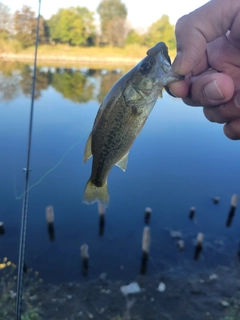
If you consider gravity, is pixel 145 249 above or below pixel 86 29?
below

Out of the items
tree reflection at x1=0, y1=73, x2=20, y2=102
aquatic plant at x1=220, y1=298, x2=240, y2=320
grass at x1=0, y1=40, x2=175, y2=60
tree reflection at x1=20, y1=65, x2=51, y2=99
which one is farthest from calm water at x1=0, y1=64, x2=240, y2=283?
grass at x1=0, y1=40, x2=175, y2=60

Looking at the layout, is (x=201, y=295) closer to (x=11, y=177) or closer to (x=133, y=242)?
(x=133, y=242)

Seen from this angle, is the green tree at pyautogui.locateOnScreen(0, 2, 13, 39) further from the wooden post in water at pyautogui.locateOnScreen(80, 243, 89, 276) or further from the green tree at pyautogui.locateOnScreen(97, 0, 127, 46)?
the wooden post in water at pyautogui.locateOnScreen(80, 243, 89, 276)

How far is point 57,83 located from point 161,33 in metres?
16.6

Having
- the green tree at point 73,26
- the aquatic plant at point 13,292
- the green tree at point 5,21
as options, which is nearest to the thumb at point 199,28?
the aquatic plant at point 13,292

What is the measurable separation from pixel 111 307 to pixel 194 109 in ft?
48.7

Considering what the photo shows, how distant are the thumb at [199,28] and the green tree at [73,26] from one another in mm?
38951

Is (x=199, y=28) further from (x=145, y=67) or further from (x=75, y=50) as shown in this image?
(x=75, y=50)

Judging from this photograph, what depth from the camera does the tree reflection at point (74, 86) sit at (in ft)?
68.4

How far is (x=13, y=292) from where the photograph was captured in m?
5.78

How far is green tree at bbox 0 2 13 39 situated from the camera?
34594 millimetres

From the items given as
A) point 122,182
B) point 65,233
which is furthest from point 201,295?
point 122,182

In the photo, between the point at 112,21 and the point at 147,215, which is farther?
the point at 112,21

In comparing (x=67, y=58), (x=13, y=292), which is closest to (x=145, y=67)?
(x=13, y=292)
